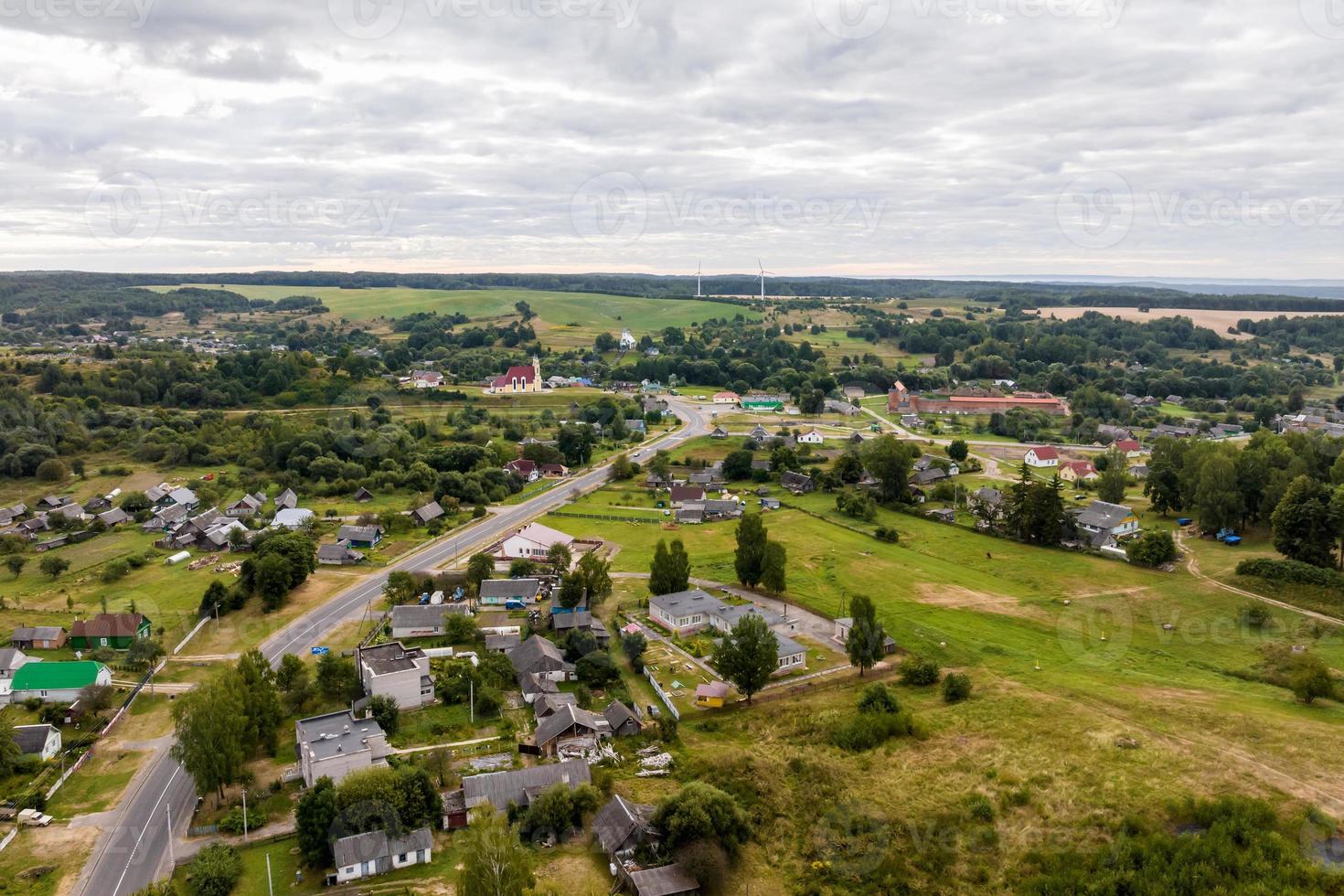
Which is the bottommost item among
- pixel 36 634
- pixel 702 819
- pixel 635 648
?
pixel 36 634

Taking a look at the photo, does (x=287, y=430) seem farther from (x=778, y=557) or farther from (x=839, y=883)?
(x=839, y=883)

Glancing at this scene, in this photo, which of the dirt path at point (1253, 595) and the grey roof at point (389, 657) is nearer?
the grey roof at point (389, 657)

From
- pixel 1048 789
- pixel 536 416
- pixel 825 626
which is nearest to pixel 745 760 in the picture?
pixel 1048 789

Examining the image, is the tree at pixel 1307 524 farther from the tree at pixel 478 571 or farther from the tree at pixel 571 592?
the tree at pixel 478 571

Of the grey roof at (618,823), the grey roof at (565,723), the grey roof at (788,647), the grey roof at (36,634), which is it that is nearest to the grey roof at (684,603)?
the grey roof at (788,647)

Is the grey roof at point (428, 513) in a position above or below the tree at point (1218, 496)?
below

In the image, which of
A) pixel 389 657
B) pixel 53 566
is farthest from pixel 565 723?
pixel 53 566

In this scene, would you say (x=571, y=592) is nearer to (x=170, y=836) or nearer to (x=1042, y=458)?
(x=170, y=836)
